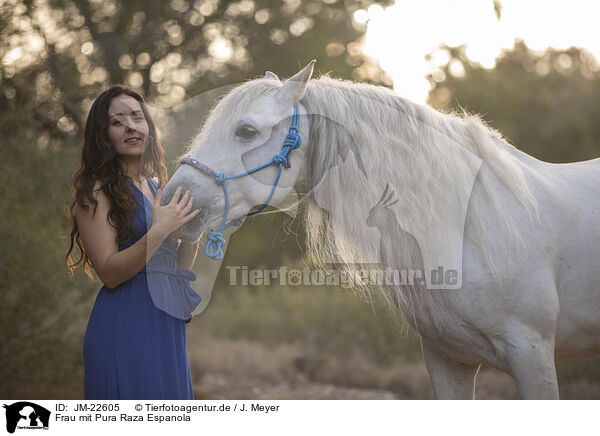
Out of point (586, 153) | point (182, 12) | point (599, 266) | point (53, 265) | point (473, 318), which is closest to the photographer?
point (473, 318)

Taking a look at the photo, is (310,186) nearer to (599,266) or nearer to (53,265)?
(599,266)

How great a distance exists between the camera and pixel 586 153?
6.84 m

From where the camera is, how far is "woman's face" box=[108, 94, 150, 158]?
2.10 meters

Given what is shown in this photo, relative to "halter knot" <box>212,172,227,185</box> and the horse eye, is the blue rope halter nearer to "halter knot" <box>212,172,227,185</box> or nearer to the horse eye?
"halter knot" <box>212,172,227,185</box>

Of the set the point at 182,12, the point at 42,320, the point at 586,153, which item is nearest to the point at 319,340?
the point at 42,320

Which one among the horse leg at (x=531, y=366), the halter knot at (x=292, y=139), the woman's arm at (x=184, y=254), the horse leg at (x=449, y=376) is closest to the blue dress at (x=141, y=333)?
the woman's arm at (x=184, y=254)

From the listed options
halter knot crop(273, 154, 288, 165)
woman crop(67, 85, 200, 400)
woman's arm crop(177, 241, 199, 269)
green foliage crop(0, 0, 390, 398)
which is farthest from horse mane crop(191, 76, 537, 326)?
green foliage crop(0, 0, 390, 398)

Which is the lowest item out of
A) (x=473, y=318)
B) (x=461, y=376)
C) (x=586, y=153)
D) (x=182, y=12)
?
(x=461, y=376)

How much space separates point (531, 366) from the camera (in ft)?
6.14

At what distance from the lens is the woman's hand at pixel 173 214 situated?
1.86 m

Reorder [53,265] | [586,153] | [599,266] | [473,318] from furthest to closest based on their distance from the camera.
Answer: [586,153]
[53,265]
[599,266]
[473,318]

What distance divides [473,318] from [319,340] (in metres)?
5.28

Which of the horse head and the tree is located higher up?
the tree
